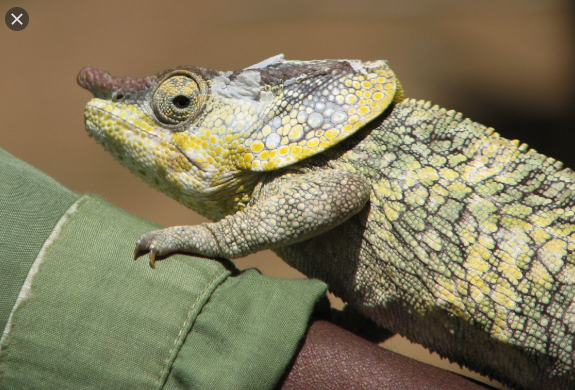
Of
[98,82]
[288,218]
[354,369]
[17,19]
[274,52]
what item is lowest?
[354,369]

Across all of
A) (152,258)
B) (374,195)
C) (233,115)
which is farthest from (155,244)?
(374,195)

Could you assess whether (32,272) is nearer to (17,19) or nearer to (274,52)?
(274,52)

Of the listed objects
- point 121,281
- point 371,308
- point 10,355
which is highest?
point 371,308

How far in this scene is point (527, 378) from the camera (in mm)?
1583

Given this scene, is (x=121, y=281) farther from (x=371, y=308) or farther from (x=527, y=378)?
(x=527, y=378)

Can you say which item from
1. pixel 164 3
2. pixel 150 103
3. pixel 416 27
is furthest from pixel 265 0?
pixel 150 103

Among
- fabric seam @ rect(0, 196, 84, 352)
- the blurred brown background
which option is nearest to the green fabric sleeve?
fabric seam @ rect(0, 196, 84, 352)

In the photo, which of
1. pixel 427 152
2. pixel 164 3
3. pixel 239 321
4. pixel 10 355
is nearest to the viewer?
pixel 10 355

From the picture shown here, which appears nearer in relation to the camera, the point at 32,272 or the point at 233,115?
the point at 32,272

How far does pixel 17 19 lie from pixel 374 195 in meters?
5.91

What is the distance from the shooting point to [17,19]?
614 cm

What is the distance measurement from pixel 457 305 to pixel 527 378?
0.32 metres

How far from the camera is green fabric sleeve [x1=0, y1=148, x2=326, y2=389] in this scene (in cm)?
120

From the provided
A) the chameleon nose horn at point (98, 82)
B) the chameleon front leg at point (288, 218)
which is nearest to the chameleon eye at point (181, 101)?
the chameleon nose horn at point (98, 82)
